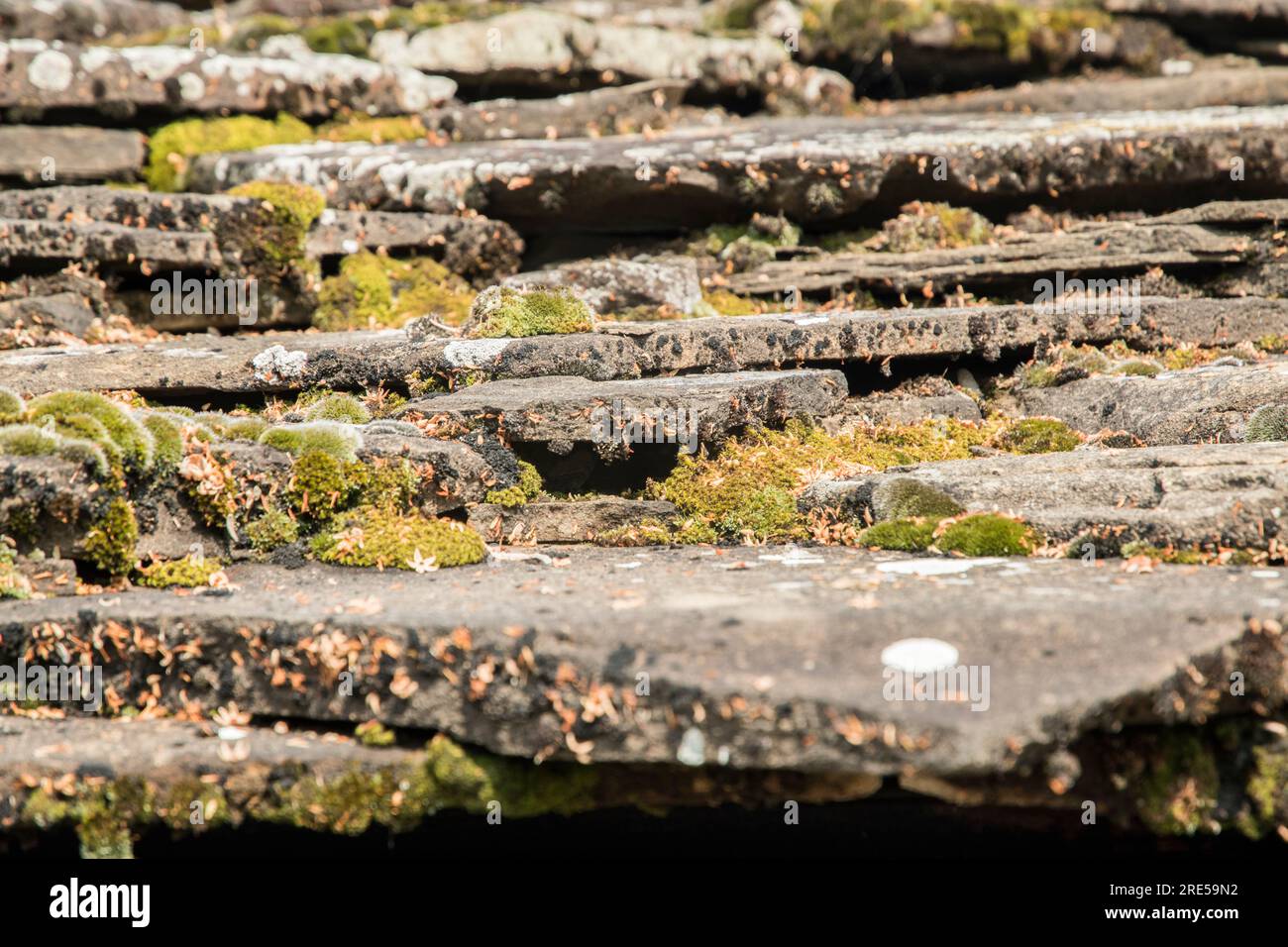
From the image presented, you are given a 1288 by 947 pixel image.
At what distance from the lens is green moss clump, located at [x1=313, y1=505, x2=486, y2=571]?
7.95m

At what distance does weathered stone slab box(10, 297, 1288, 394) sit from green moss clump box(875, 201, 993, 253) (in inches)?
78.8

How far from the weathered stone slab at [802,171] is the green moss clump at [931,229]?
21cm

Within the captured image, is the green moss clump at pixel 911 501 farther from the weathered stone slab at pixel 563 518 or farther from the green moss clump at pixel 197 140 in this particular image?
the green moss clump at pixel 197 140

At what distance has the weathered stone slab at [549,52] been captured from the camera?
15.6m

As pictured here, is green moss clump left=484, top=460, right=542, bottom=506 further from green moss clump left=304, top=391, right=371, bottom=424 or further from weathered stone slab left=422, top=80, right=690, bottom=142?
weathered stone slab left=422, top=80, right=690, bottom=142

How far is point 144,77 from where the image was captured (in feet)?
45.5

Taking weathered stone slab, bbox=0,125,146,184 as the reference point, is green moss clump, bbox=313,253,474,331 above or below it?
below

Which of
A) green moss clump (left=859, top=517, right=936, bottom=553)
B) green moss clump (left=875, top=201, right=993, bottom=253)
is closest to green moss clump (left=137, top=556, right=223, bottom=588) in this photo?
green moss clump (left=859, top=517, right=936, bottom=553)

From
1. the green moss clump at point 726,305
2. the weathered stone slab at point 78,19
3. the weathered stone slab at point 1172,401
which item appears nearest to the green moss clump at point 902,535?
the weathered stone slab at point 1172,401

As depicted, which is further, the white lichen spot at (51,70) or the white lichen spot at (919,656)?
the white lichen spot at (51,70)

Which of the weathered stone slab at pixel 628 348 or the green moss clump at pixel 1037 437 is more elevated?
the weathered stone slab at pixel 628 348

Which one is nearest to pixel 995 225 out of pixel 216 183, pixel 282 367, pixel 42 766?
pixel 282 367

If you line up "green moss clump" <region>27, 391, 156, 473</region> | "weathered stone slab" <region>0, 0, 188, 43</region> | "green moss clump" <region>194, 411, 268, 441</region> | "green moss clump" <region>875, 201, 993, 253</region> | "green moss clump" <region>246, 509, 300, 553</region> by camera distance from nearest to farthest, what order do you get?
"green moss clump" <region>27, 391, 156, 473</region> → "green moss clump" <region>246, 509, 300, 553</region> → "green moss clump" <region>194, 411, 268, 441</region> → "green moss clump" <region>875, 201, 993, 253</region> → "weathered stone slab" <region>0, 0, 188, 43</region>

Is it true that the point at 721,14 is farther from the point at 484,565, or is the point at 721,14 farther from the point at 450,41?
the point at 484,565
